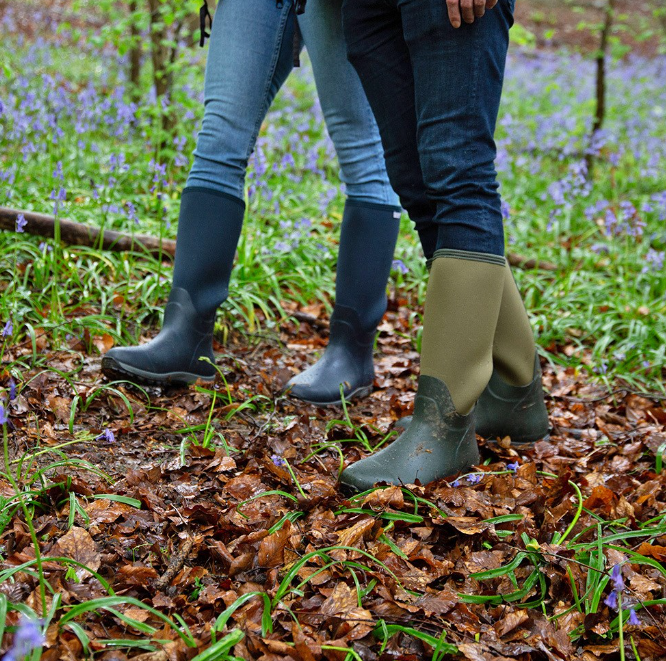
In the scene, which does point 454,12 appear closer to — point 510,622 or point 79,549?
point 510,622

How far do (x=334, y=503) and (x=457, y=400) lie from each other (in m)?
0.40

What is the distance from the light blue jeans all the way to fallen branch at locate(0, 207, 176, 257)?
2.80 feet

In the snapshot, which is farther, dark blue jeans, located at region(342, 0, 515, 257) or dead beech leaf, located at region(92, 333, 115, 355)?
dead beech leaf, located at region(92, 333, 115, 355)

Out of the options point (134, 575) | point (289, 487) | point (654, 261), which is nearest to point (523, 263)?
point (654, 261)

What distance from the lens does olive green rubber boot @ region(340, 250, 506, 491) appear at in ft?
5.24

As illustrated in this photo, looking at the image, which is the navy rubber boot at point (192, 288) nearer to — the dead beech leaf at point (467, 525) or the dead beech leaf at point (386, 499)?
the dead beech leaf at point (386, 499)

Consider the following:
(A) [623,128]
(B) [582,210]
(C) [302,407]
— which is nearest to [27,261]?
(C) [302,407]

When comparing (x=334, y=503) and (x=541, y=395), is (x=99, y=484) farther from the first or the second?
(x=541, y=395)

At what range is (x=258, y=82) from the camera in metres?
2.05

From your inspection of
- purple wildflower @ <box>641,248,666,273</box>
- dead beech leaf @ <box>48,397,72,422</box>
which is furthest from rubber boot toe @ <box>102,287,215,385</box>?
purple wildflower @ <box>641,248,666,273</box>

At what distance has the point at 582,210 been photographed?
4.68 m

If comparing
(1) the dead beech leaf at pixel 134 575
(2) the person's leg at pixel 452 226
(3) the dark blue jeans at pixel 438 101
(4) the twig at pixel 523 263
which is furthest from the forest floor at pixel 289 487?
(3) the dark blue jeans at pixel 438 101

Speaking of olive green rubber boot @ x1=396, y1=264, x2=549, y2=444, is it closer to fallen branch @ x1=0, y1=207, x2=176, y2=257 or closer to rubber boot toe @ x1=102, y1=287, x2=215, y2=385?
rubber boot toe @ x1=102, y1=287, x2=215, y2=385

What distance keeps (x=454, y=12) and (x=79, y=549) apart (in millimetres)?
1392
